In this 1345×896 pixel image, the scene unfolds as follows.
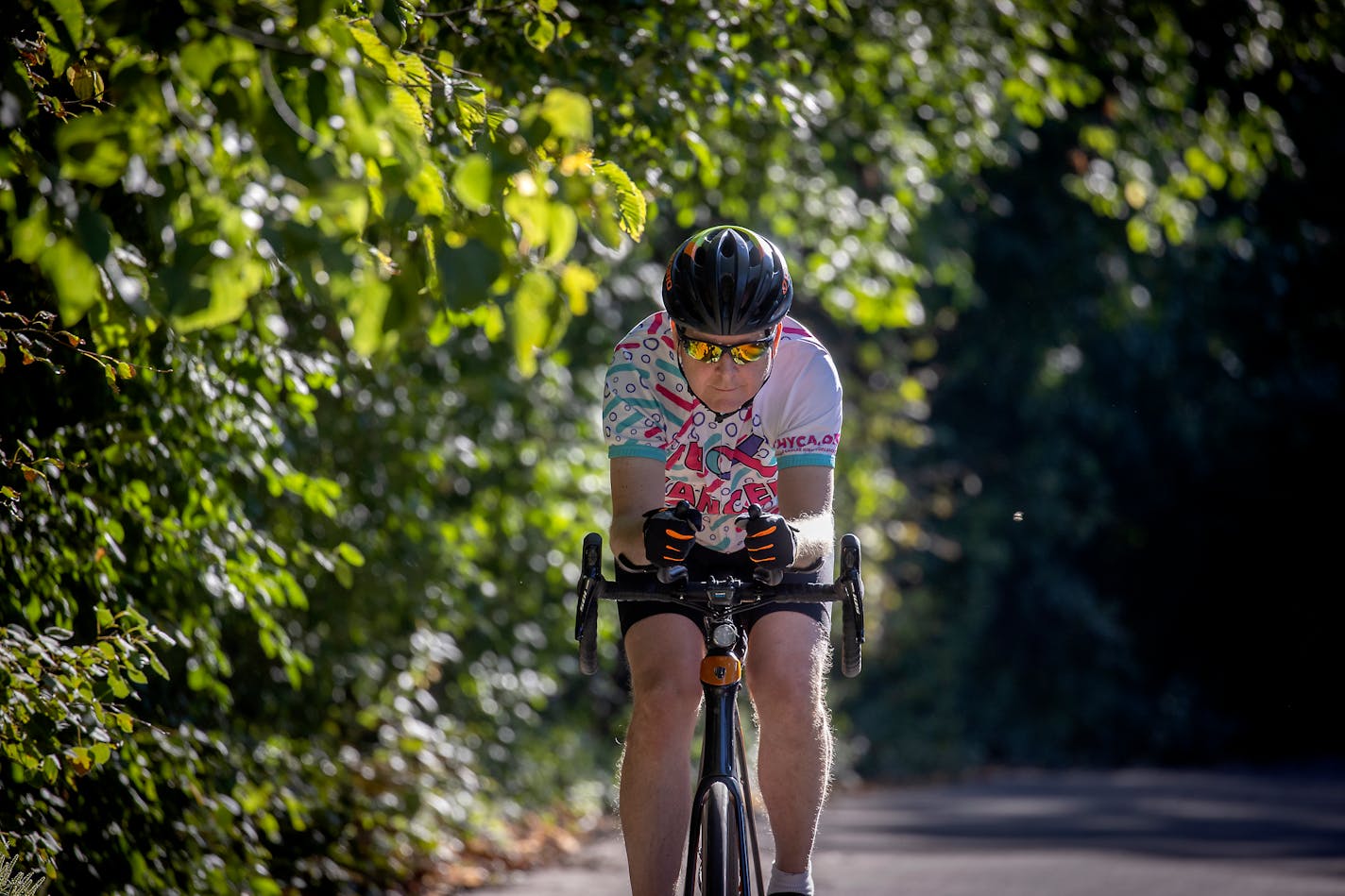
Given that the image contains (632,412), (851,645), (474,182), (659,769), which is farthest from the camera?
(632,412)

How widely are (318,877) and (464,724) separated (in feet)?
7.79

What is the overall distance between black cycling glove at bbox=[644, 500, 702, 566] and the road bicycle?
65 mm

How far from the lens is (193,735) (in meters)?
4.36

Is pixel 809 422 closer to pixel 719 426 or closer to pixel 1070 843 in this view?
pixel 719 426

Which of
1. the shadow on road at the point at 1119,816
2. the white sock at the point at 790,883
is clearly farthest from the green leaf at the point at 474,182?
the shadow on road at the point at 1119,816

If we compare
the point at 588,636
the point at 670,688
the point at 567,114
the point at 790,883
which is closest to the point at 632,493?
the point at 588,636

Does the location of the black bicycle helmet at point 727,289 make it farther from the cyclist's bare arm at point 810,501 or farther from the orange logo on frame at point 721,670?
the orange logo on frame at point 721,670

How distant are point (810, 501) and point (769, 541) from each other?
1.52 feet

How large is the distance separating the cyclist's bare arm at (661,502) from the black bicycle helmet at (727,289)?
1.26 ft

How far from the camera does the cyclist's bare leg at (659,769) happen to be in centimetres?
362

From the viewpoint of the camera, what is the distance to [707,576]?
4.16 m

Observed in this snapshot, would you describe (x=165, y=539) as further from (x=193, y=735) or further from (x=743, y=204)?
(x=743, y=204)

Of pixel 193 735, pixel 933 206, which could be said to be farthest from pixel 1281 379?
pixel 193 735

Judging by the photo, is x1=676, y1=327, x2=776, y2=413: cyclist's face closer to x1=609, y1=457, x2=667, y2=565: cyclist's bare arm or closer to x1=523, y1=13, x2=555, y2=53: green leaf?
x1=609, y1=457, x2=667, y2=565: cyclist's bare arm
